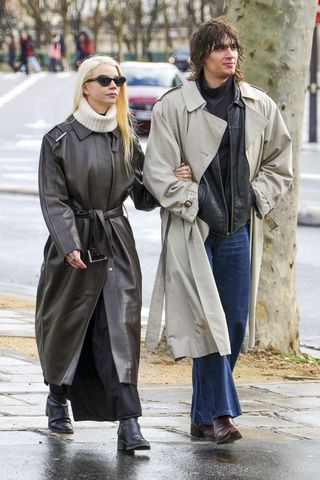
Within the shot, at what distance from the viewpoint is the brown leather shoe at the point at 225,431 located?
648 cm

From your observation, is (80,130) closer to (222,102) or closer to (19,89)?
(222,102)

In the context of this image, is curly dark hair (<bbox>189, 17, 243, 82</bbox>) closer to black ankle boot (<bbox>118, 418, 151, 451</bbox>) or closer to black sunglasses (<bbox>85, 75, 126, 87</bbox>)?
black sunglasses (<bbox>85, 75, 126, 87</bbox>)

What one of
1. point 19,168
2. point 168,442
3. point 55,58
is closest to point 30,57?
point 55,58

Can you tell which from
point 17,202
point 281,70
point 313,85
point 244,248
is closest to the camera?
point 244,248

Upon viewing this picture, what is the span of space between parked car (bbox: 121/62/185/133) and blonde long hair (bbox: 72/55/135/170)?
87.5 feet

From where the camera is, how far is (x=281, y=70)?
29.7 feet

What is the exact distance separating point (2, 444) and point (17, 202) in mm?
13885

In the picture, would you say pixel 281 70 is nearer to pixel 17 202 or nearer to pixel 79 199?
pixel 79 199

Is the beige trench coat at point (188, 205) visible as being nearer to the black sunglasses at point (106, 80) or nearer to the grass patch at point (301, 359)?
the black sunglasses at point (106, 80)

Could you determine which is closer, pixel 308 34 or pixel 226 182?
pixel 226 182

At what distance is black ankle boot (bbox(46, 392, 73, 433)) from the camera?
21.7 ft

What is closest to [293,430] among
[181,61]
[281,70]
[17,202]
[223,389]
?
[223,389]

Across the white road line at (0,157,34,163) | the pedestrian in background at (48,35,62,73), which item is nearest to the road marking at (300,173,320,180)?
the white road line at (0,157,34,163)

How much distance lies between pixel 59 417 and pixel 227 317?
0.93 metres
